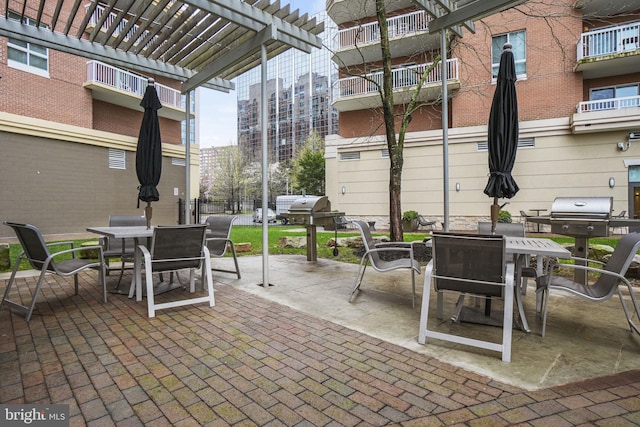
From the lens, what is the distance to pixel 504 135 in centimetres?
376

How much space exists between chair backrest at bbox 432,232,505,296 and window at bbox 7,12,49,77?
14147mm

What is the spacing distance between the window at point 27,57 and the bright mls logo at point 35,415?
1339cm

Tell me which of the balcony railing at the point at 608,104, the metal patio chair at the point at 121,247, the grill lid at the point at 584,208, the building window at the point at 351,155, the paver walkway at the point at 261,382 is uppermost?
the balcony railing at the point at 608,104

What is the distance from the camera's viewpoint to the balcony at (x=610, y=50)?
11.8m

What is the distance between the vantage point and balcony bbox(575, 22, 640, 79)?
11797 mm

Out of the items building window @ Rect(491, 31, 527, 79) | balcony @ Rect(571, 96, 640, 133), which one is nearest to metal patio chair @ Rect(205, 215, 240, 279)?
building window @ Rect(491, 31, 527, 79)

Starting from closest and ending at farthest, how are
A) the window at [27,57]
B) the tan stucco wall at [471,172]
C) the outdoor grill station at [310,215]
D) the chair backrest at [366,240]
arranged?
1. the chair backrest at [366,240]
2. the outdoor grill station at [310,215]
3. the window at [27,57]
4. the tan stucco wall at [471,172]

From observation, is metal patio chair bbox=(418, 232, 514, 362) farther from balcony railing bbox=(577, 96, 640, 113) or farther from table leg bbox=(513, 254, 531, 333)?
balcony railing bbox=(577, 96, 640, 113)

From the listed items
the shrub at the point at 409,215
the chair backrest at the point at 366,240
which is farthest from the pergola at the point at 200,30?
the shrub at the point at 409,215

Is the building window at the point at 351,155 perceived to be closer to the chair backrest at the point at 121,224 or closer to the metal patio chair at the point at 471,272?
the chair backrest at the point at 121,224

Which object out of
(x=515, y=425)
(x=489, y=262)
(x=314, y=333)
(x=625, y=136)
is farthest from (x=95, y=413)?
(x=625, y=136)

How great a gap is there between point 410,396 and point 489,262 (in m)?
1.26

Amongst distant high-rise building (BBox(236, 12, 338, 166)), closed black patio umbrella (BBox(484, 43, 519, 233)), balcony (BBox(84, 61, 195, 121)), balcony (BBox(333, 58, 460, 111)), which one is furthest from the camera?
distant high-rise building (BBox(236, 12, 338, 166))

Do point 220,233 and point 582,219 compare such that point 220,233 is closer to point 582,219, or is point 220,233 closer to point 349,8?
point 582,219
